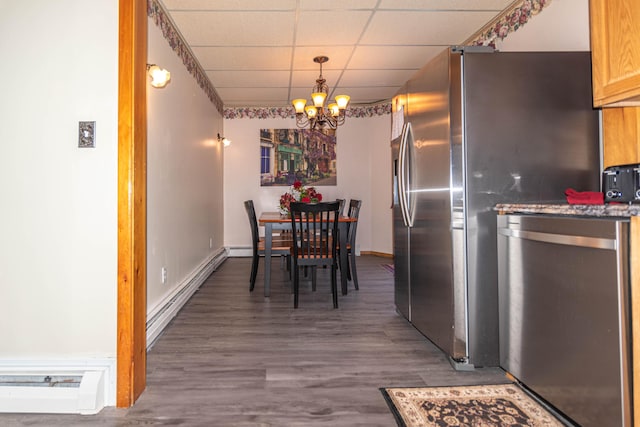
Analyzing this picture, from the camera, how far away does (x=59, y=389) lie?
5.38 feet

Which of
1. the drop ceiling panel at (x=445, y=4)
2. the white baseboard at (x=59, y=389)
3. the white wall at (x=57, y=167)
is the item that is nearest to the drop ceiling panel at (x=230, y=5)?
the drop ceiling panel at (x=445, y=4)

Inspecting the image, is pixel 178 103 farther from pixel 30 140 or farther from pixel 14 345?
pixel 14 345

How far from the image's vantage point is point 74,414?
63.5 inches

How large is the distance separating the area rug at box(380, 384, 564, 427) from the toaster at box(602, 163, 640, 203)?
3.05 ft

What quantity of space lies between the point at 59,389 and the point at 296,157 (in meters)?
4.89

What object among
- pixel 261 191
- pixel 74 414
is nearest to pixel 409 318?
pixel 74 414

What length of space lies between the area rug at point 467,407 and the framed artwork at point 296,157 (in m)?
4.64

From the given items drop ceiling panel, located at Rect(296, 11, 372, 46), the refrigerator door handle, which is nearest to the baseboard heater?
the refrigerator door handle

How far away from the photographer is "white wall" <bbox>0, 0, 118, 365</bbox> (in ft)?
5.52

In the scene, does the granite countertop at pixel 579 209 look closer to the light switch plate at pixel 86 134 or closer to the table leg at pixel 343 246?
the table leg at pixel 343 246

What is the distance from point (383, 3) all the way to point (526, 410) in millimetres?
2759

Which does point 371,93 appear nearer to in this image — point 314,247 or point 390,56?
point 390,56

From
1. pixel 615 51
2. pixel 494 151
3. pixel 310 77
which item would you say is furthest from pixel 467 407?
pixel 310 77

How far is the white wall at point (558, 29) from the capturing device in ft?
7.55
